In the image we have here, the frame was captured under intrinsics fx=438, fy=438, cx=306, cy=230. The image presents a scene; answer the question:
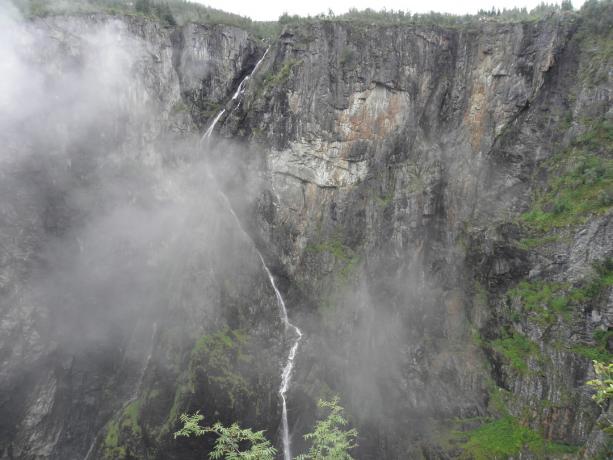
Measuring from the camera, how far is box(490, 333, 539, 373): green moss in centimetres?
2225

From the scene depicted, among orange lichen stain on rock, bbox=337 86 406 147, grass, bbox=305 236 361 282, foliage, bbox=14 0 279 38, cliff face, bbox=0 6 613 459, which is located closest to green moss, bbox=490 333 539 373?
cliff face, bbox=0 6 613 459

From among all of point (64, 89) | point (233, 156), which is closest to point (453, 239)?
point (233, 156)

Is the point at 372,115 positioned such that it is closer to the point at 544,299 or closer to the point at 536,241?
the point at 536,241

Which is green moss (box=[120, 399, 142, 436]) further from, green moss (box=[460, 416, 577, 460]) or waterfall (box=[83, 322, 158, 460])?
green moss (box=[460, 416, 577, 460])

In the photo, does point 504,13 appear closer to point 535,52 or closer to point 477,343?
point 535,52

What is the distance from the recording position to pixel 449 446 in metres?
22.7

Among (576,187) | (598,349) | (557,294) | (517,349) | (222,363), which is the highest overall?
(576,187)

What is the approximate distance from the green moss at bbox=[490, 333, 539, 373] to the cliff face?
10 centimetres

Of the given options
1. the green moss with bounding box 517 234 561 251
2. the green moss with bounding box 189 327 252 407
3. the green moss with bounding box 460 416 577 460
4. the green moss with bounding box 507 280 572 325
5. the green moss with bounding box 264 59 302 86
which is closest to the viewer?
the green moss with bounding box 460 416 577 460

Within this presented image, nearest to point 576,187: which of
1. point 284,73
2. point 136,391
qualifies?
point 284,73

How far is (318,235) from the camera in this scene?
31359 mm

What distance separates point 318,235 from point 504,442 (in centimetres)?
1665

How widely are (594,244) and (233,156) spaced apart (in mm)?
23092

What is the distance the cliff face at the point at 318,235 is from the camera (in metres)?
24.5
